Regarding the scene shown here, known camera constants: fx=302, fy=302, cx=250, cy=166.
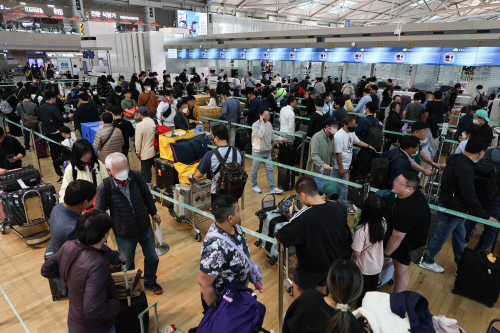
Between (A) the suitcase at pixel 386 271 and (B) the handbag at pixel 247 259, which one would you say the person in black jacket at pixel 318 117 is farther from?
(B) the handbag at pixel 247 259

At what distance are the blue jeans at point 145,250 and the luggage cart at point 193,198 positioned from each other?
1146mm

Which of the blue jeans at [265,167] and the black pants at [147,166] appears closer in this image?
Result: the black pants at [147,166]

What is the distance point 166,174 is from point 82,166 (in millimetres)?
1680

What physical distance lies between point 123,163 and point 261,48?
507 inches

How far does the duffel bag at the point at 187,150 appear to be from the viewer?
15.5 feet

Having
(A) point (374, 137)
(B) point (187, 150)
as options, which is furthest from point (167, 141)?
(A) point (374, 137)

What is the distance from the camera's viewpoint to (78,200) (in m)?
2.50

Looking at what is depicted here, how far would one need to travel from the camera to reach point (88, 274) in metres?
1.91

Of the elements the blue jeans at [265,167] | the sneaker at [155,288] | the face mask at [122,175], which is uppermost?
the face mask at [122,175]

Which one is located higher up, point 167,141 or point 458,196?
point 167,141

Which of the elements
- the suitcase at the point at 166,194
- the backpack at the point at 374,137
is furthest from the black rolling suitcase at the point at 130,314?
the backpack at the point at 374,137

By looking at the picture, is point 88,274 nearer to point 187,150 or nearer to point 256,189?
point 187,150

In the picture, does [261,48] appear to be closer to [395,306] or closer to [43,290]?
[43,290]

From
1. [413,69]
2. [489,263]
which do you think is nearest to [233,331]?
[489,263]
